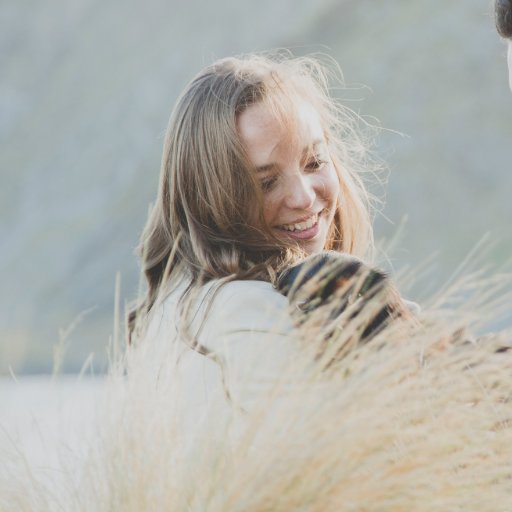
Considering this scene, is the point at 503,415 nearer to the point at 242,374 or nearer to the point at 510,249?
the point at 242,374

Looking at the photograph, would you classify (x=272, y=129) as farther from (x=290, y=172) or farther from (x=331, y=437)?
(x=331, y=437)

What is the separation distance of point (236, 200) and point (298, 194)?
0.46 feet

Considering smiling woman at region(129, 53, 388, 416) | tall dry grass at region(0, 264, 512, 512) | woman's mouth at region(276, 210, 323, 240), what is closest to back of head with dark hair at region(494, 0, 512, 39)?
smiling woman at region(129, 53, 388, 416)

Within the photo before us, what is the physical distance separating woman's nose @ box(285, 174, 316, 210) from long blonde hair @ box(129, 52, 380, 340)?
0.08 metres

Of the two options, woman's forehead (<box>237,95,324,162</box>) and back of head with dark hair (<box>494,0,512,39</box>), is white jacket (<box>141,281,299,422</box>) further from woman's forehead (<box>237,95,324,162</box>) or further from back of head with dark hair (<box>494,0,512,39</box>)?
back of head with dark hair (<box>494,0,512,39</box>)

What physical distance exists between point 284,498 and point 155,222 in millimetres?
1086

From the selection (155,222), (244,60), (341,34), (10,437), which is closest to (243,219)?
(155,222)

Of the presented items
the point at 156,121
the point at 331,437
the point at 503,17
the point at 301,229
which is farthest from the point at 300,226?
the point at 156,121

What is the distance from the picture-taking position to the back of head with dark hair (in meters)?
2.41

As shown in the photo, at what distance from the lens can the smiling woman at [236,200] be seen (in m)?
2.05

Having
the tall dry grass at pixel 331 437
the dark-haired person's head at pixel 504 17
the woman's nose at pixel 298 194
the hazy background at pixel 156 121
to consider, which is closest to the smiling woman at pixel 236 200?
the woman's nose at pixel 298 194

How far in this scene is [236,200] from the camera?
93.4 inches

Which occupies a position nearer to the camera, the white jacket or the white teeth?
the white jacket

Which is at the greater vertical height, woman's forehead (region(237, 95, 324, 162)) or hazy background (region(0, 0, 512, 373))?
woman's forehead (region(237, 95, 324, 162))
